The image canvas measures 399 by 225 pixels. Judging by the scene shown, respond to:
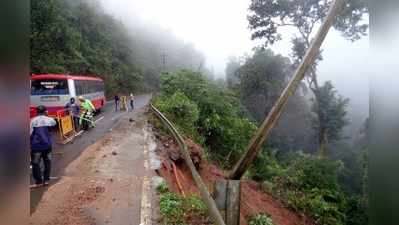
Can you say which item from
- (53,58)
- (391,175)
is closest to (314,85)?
(53,58)

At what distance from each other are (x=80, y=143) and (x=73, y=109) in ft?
3.05

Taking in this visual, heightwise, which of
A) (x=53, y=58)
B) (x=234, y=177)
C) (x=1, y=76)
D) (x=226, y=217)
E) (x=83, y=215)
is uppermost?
(x=53, y=58)

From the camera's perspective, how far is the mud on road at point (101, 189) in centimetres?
432

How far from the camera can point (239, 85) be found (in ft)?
59.5

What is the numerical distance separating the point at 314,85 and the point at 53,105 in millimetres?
9647

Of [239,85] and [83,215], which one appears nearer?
[83,215]

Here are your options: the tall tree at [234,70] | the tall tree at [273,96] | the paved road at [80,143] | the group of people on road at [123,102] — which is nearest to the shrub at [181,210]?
the paved road at [80,143]

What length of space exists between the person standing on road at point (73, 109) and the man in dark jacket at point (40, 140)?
3.07 meters

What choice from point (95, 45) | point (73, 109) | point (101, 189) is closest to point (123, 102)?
point (73, 109)

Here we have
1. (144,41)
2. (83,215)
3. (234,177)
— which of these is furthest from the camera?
(144,41)

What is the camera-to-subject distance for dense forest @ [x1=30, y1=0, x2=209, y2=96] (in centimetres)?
650

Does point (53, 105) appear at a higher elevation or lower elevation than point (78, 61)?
lower

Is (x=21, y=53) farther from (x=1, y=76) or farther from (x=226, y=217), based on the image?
(x=226, y=217)

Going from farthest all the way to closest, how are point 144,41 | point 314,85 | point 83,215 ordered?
1. point 314,85
2. point 144,41
3. point 83,215
